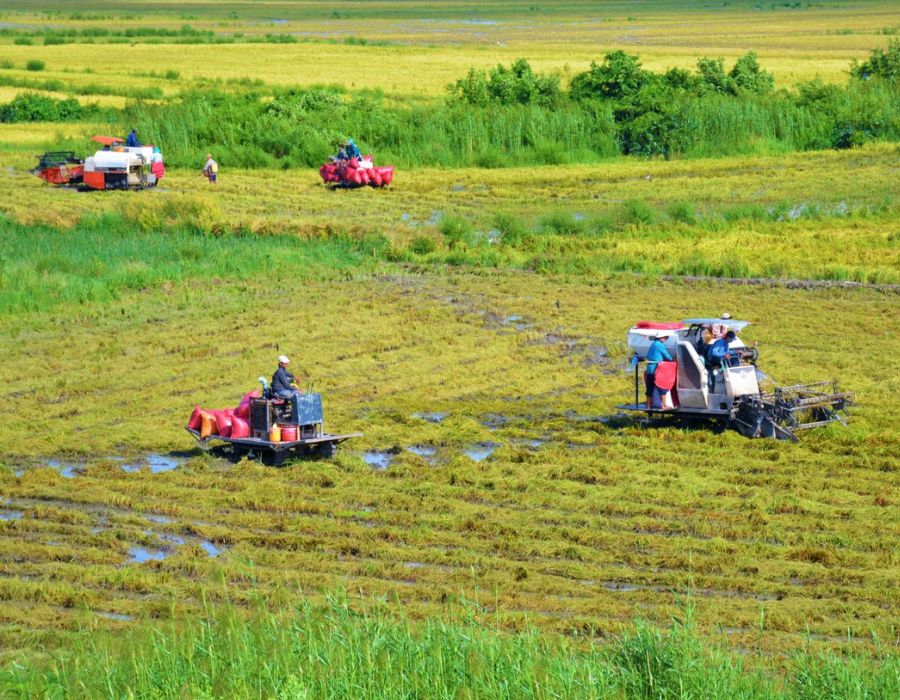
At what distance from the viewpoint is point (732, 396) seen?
54.9ft

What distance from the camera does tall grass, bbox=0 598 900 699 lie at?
8.93m

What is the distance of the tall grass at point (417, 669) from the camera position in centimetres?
893

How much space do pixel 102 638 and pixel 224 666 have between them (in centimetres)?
144

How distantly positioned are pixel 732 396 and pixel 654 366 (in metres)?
0.94

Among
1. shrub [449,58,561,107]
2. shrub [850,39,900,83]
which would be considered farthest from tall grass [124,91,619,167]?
shrub [850,39,900,83]

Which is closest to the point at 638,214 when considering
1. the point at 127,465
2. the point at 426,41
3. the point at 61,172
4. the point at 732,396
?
the point at 732,396

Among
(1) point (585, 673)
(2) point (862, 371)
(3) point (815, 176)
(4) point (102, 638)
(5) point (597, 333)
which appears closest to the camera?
(1) point (585, 673)

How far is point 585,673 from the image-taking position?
358 inches

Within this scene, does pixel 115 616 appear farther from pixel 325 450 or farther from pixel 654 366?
pixel 654 366

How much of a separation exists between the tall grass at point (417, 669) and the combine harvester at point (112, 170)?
27466 mm

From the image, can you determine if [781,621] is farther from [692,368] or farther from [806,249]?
[806,249]

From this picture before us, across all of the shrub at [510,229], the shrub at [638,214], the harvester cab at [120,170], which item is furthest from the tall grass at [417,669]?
the harvester cab at [120,170]

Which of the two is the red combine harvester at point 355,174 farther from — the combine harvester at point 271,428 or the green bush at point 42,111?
the combine harvester at point 271,428

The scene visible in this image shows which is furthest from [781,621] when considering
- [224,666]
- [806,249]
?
[806,249]
